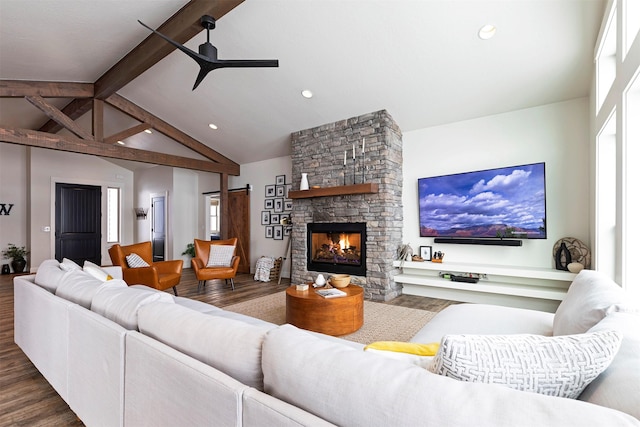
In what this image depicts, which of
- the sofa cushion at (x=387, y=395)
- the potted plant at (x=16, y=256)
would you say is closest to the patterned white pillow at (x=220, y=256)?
the sofa cushion at (x=387, y=395)

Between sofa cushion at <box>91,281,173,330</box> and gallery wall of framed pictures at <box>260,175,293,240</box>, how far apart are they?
4413mm

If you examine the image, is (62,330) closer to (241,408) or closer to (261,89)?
(241,408)

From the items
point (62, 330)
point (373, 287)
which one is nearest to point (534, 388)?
point (62, 330)

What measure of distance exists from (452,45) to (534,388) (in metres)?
3.39

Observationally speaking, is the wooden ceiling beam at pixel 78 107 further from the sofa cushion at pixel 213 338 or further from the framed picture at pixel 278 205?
the sofa cushion at pixel 213 338

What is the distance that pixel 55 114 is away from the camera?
4.66 meters

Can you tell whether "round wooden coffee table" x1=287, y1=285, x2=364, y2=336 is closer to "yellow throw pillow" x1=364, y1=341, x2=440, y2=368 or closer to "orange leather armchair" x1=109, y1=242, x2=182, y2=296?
"yellow throw pillow" x1=364, y1=341, x2=440, y2=368

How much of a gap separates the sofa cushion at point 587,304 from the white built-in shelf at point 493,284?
6.97 feet

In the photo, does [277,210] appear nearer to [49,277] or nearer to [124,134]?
[124,134]

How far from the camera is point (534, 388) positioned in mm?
720

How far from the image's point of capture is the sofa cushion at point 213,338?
0.96 metres

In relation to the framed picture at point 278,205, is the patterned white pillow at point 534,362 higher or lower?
Answer: lower

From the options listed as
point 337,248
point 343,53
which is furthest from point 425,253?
point 343,53

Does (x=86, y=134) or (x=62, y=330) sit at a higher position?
(x=86, y=134)
